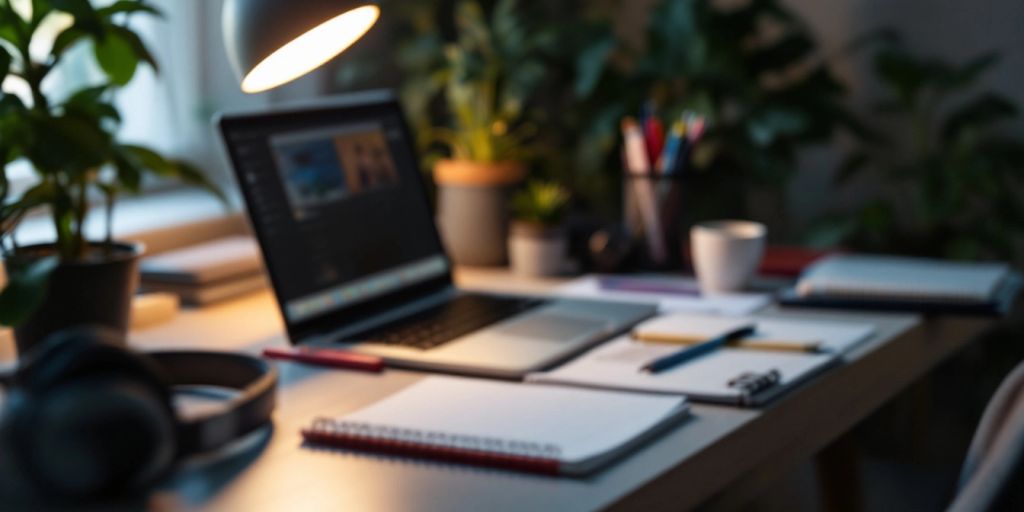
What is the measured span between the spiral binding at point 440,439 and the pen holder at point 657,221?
2.78 ft

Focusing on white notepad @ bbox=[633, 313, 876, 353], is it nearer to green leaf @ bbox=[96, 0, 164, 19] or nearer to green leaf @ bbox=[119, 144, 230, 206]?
green leaf @ bbox=[119, 144, 230, 206]

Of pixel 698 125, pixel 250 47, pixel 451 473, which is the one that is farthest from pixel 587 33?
pixel 451 473

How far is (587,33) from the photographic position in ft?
8.73

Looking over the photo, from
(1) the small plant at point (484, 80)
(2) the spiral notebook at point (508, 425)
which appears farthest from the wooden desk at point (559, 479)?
(1) the small plant at point (484, 80)

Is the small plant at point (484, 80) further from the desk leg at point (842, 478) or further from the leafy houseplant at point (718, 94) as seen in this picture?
the desk leg at point (842, 478)

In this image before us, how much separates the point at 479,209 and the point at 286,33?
68 centimetres

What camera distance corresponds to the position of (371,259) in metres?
1.73

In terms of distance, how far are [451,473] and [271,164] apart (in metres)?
0.64

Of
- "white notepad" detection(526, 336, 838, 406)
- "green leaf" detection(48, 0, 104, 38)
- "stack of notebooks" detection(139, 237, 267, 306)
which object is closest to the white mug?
"white notepad" detection(526, 336, 838, 406)

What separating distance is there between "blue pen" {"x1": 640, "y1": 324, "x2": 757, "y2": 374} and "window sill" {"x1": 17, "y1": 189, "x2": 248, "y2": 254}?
84 cm

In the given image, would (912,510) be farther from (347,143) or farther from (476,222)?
(347,143)

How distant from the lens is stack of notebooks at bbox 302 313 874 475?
113 centimetres

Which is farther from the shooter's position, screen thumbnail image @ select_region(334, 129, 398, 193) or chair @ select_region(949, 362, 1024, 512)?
screen thumbnail image @ select_region(334, 129, 398, 193)

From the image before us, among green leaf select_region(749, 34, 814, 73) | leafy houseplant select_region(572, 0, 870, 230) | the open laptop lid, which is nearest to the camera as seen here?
the open laptop lid
